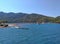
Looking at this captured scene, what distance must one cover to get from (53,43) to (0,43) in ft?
42.5

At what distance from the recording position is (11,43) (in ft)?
117

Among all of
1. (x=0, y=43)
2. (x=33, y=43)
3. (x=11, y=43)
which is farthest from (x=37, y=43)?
(x=0, y=43)

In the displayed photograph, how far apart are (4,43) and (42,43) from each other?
9315mm

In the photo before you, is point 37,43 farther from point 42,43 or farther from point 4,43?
point 4,43

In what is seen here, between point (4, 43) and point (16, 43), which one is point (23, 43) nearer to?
point (16, 43)

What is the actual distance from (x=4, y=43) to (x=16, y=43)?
2911 millimetres

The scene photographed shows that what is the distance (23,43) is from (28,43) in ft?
4.41

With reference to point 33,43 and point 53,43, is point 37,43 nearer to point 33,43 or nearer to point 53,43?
point 33,43

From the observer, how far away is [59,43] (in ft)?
118

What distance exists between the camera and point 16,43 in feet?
117

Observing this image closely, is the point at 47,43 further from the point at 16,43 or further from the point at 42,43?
the point at 16,43

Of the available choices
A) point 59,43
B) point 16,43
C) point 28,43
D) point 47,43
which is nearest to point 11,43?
point 16,43

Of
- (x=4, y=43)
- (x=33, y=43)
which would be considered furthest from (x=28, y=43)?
(x=4, y=43)

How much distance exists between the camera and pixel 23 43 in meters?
36.1
